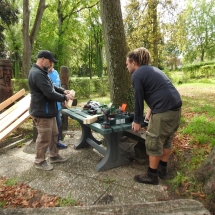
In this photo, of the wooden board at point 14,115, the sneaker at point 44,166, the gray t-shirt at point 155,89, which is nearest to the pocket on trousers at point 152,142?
the gray t-shirt at point 155,89

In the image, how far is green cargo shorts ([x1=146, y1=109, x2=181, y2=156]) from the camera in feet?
8.94

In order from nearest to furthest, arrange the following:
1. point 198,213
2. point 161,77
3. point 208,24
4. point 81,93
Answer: point 198,213 → point 161,77 → point 81,93 → point 208,24

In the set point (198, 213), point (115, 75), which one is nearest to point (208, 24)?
point (115, 75)

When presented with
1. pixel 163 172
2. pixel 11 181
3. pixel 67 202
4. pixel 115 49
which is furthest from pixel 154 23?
pixel 67 202

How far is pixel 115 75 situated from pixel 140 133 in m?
1.50

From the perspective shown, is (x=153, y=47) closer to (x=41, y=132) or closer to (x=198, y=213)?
(x=41, y=132)

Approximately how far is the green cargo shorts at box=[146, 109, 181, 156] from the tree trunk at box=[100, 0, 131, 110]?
1.82 meters

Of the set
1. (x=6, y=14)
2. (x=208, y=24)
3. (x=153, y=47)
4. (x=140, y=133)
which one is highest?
(x=208, y=24)

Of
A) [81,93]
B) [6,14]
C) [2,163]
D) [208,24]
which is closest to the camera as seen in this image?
[2,163]

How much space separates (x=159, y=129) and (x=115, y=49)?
2279 millimetres

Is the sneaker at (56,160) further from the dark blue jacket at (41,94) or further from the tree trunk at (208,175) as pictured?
the tree trunk at (208,175)

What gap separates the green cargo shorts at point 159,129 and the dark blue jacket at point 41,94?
1.54 meters

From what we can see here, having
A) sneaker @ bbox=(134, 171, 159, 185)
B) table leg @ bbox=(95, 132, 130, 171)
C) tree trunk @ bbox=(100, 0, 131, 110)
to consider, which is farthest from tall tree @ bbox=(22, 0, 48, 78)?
sneaker @ bbox=(134, 171, 159, 185)

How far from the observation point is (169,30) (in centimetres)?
1048
